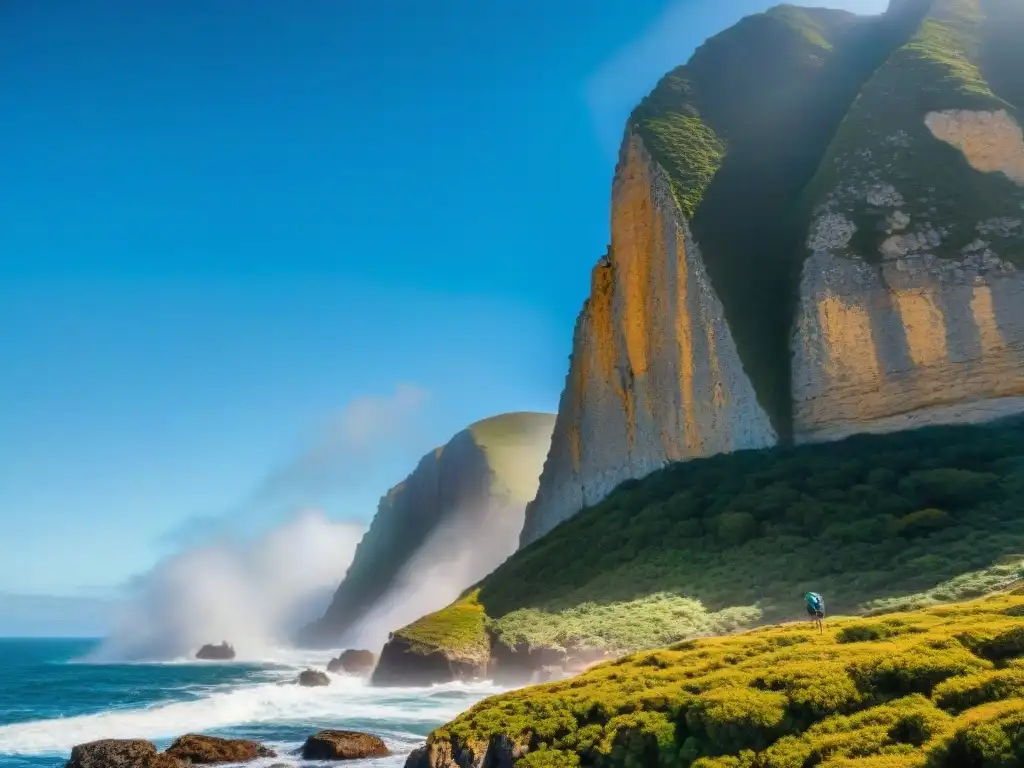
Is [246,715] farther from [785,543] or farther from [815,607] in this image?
[815,607]

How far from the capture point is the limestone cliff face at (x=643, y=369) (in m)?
51.5

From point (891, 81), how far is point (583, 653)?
51.0 meters

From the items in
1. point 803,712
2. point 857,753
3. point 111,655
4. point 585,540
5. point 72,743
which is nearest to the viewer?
point 857,753

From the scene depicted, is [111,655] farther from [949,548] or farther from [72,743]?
[949,548]

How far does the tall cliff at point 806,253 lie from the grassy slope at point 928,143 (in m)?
0.18

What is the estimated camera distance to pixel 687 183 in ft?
199

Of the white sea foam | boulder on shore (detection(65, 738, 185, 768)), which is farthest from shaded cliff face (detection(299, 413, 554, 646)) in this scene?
boulder on shore (detection(65, 738, 185, 768))

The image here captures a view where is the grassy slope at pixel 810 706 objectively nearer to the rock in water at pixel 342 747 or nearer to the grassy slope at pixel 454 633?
the rock in water at pixel 342 747

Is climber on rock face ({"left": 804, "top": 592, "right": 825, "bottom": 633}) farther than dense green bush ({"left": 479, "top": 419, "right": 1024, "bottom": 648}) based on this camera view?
No

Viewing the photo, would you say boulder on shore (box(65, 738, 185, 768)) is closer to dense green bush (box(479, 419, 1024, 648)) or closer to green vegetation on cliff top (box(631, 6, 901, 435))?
dense green bush (box(479, 419, 1024, 648))

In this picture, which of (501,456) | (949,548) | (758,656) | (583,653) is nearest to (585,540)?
(583,653)

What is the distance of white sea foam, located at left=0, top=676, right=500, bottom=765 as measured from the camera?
29.2m

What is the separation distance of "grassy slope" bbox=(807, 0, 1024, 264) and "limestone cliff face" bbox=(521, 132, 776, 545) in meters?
11.1

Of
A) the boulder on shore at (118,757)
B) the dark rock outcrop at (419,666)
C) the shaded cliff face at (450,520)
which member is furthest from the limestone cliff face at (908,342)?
the shaded cliff face at (450,520)
